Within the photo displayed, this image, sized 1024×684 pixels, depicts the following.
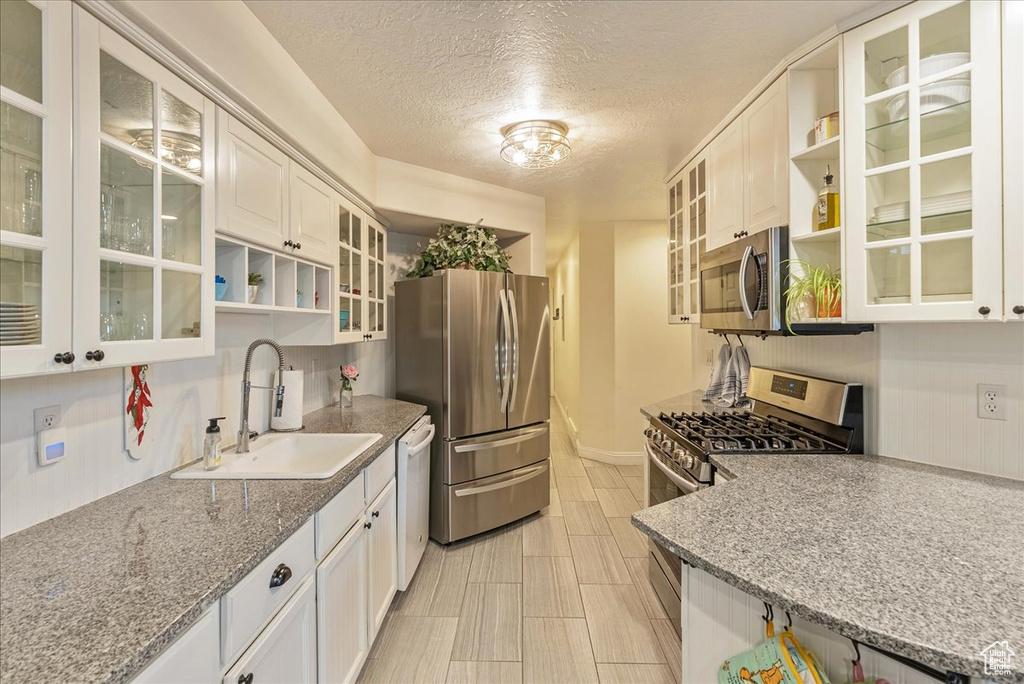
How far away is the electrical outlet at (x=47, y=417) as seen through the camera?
110cm

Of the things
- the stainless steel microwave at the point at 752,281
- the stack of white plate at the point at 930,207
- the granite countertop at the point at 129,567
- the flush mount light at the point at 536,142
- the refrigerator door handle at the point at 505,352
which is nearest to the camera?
the granite countertop at the point at 129,567

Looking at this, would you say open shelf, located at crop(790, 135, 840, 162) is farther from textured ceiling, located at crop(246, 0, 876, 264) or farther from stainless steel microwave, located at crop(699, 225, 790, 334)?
textured ceiling, located at crop(246, 0, 876, 264)

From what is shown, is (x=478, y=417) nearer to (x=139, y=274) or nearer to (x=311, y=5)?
(x=139, y=274)

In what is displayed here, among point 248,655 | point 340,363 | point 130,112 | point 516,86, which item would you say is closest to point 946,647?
point 248,655

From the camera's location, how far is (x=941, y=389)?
1.55 m

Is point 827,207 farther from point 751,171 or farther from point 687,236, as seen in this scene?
point 687,236

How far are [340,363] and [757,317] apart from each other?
2.54 meters

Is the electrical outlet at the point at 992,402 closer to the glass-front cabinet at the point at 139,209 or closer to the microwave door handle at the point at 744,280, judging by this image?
the microwave door handle at the point at 744,280

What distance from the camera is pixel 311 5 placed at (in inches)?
59.2

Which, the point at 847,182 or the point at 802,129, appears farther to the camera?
the point at 802,129

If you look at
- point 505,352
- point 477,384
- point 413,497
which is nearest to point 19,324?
point 413,497

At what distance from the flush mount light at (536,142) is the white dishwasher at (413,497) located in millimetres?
1679

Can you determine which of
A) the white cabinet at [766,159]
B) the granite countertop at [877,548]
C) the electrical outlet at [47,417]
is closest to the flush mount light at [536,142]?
the white cabinet at [766,159]

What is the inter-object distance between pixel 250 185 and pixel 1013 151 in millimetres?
2430
